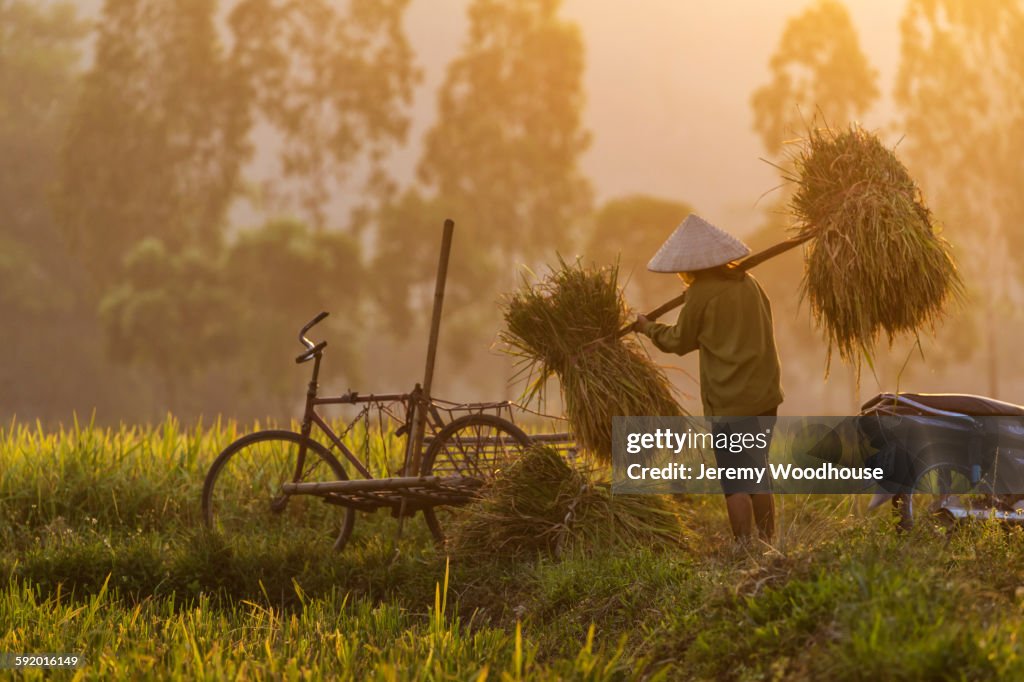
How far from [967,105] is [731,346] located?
28665mm

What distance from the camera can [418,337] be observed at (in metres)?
53.2

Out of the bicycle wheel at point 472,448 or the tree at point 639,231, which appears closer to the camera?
the bicycle wheel at point 472,448

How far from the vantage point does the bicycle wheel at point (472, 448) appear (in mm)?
7223

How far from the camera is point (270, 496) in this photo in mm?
8500

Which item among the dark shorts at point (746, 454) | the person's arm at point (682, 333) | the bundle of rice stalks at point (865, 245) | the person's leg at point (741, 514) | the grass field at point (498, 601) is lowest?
the grass field at point (498, 601)

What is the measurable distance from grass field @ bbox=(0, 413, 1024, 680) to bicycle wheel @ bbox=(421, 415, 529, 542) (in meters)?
0.51

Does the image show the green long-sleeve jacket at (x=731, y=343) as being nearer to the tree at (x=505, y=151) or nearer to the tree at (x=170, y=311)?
the tree at (x=170, y=311)

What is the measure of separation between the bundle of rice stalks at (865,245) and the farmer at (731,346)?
461mm

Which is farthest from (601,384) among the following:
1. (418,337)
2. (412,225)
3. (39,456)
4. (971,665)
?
(418,337)

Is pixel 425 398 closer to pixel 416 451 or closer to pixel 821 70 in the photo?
pixel 416 451

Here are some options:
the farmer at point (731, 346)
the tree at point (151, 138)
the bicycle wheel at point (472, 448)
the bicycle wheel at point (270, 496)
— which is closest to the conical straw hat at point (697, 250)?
the farmer at point (731, 346)

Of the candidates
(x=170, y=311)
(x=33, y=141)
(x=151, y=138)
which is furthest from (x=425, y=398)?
(x=33, y=141)

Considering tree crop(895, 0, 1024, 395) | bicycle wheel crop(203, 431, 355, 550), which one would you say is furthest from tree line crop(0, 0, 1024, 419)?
bicycle wheel crop(203, 431, 355, 550)

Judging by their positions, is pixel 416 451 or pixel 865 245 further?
pixel 416 451
